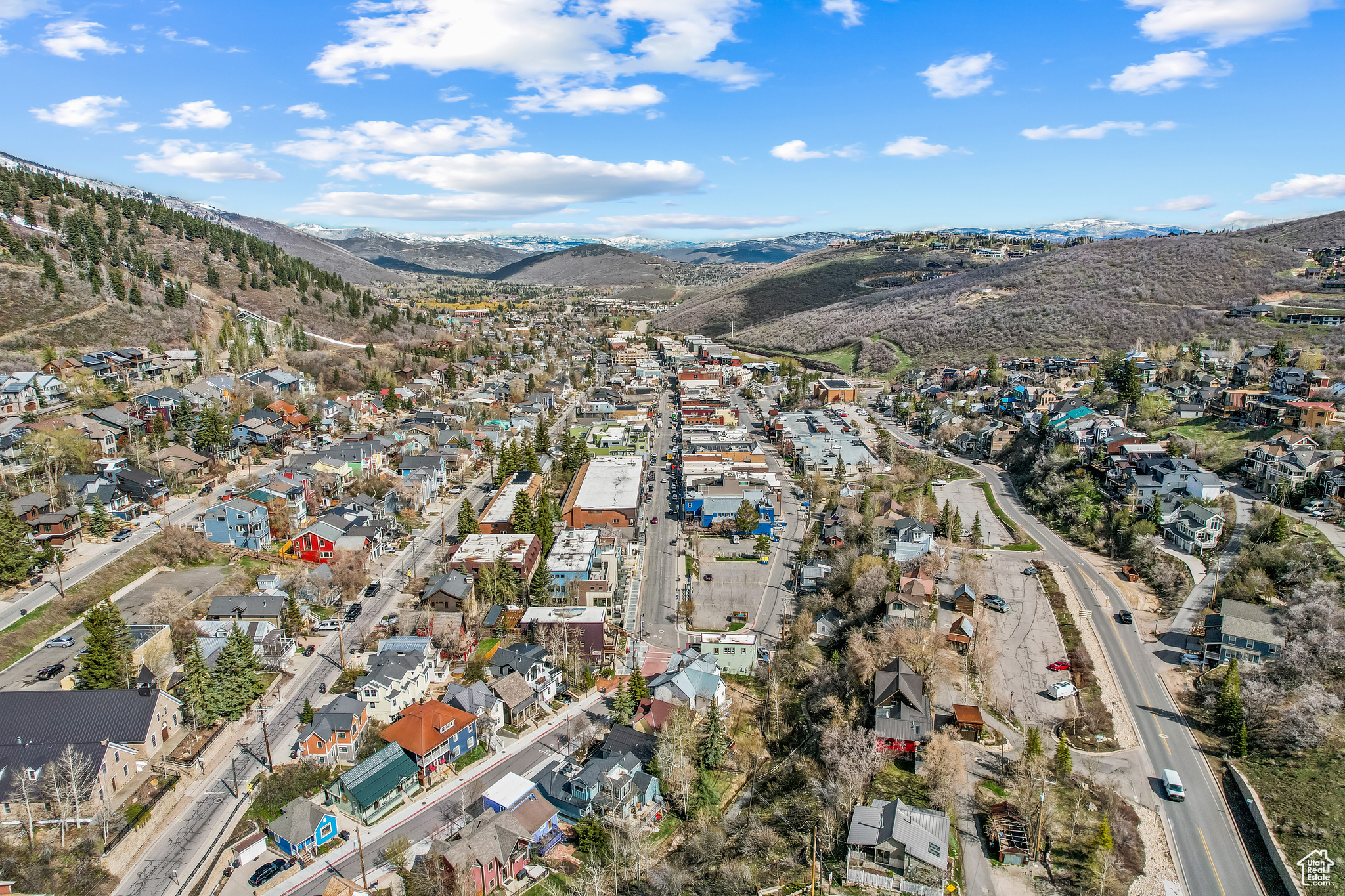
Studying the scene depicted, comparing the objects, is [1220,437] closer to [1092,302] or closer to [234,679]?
[1092,302]

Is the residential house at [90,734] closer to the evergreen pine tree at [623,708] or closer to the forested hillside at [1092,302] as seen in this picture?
the evergreen pine tree at [623,708]

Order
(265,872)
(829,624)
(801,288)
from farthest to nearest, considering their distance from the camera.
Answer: (801,288)
(829,624)
(265,872)

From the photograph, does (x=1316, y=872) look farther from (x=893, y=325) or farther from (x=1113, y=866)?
(x=893, y=325)

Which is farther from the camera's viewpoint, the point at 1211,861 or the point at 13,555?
the point at 13,555

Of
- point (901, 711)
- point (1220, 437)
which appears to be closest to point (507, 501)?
point (901, 711)

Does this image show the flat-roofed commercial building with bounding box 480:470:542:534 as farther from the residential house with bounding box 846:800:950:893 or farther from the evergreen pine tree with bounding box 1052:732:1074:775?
the evergreen pine tree with bounding box 1052:732:1074:775

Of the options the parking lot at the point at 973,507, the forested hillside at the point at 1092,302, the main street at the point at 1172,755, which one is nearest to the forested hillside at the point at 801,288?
the forested hillside at the point at 1092,302
